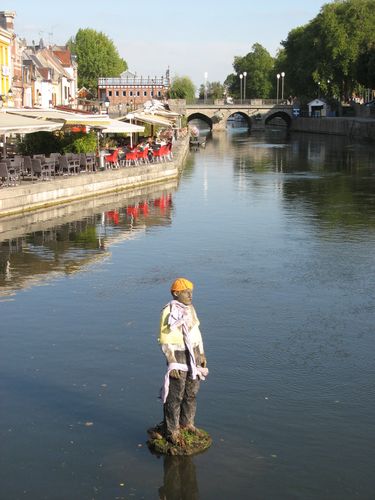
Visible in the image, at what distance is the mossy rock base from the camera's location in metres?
7.46

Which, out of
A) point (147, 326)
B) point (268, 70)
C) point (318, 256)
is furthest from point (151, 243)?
point (268, 70)

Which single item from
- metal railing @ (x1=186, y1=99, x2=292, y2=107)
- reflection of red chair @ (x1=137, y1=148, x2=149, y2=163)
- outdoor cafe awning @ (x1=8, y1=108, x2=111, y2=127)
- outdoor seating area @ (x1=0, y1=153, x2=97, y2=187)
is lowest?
outdoor seating area @ (x1=0, y1=153, x2=97, y2=187)

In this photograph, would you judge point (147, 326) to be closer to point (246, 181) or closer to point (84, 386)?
point (84, 386)

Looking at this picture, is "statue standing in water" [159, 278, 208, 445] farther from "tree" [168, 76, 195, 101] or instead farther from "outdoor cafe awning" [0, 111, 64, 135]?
"tree" [168, 76, 195, 101]

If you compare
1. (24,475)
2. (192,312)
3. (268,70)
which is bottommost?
(24,475)

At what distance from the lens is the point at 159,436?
757 cm

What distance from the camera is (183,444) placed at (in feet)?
24.5

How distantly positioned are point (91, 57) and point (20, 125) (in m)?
121

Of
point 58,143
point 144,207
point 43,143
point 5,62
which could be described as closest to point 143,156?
point 58,143

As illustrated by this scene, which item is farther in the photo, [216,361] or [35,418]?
[216,361]

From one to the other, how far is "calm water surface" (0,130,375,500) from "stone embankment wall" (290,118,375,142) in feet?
187

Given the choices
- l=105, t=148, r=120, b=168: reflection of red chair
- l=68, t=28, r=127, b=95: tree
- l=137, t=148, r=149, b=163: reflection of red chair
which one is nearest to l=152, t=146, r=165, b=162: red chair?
l=137, t=148, r=149, b=163: reflection of red chair

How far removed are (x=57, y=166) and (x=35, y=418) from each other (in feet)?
67.5

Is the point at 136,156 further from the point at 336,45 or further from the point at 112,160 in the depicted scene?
the point at 336,45
